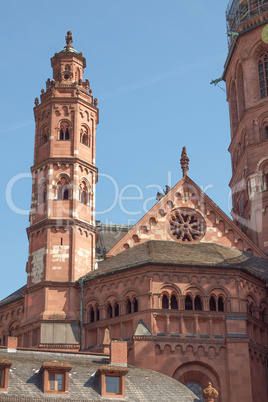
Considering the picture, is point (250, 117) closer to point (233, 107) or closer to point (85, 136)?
point (233, 107)

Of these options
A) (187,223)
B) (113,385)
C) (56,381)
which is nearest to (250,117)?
(187,223)

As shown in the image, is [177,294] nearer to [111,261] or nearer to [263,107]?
[111,261]

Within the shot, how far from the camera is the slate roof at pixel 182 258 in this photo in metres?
59.7

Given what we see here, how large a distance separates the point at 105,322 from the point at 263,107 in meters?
27.0

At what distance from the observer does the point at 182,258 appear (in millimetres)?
60406

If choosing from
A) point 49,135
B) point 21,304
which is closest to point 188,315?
point 21,304

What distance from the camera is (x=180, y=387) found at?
1831 inches

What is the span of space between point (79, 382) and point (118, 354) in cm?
419

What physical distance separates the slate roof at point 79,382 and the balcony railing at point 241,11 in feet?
140

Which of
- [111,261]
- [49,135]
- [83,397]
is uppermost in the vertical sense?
[49,135]

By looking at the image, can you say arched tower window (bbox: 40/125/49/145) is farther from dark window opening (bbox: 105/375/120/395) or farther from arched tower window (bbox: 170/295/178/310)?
dark window opening (bbox: 105/375/120/395)

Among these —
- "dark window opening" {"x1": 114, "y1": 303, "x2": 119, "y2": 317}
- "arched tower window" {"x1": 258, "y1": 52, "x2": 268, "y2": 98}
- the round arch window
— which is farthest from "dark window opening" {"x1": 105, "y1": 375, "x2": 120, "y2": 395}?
"arched tower window" {"x1": 258, "y1": 52, "x2": 268, "y2": 98}

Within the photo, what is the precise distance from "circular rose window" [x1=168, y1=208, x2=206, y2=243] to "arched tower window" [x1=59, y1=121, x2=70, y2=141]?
34.2ft

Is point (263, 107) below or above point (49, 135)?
above
